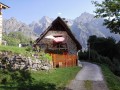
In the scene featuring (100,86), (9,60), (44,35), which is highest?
(44,35)

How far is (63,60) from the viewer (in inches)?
1650

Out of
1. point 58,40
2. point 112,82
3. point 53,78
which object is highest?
point 58,40

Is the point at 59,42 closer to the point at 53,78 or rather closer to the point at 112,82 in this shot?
the point at 112,82

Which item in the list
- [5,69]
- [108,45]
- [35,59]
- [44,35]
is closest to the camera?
[5,69]

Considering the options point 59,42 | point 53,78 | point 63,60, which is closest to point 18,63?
point 53,78

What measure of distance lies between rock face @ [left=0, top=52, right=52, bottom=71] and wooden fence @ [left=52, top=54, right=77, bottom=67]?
8.66m

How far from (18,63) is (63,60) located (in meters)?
14.4

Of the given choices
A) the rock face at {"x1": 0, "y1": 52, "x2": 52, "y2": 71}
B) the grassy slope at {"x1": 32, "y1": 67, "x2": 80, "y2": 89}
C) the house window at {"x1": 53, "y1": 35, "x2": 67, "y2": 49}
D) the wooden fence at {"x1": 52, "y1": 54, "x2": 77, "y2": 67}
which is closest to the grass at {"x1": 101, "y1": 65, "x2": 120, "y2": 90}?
the grassy slope at {"x1": 32, "y1": 67, "x2": 80, "y2": 89}

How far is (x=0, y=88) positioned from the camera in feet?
63.0

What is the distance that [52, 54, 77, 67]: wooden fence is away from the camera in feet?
130

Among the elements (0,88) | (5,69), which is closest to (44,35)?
(5,69)

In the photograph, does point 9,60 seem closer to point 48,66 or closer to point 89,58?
point 48,66

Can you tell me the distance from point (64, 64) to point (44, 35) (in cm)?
873

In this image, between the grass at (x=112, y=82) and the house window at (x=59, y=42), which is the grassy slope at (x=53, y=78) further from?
the house window at (x=59, y=42)
